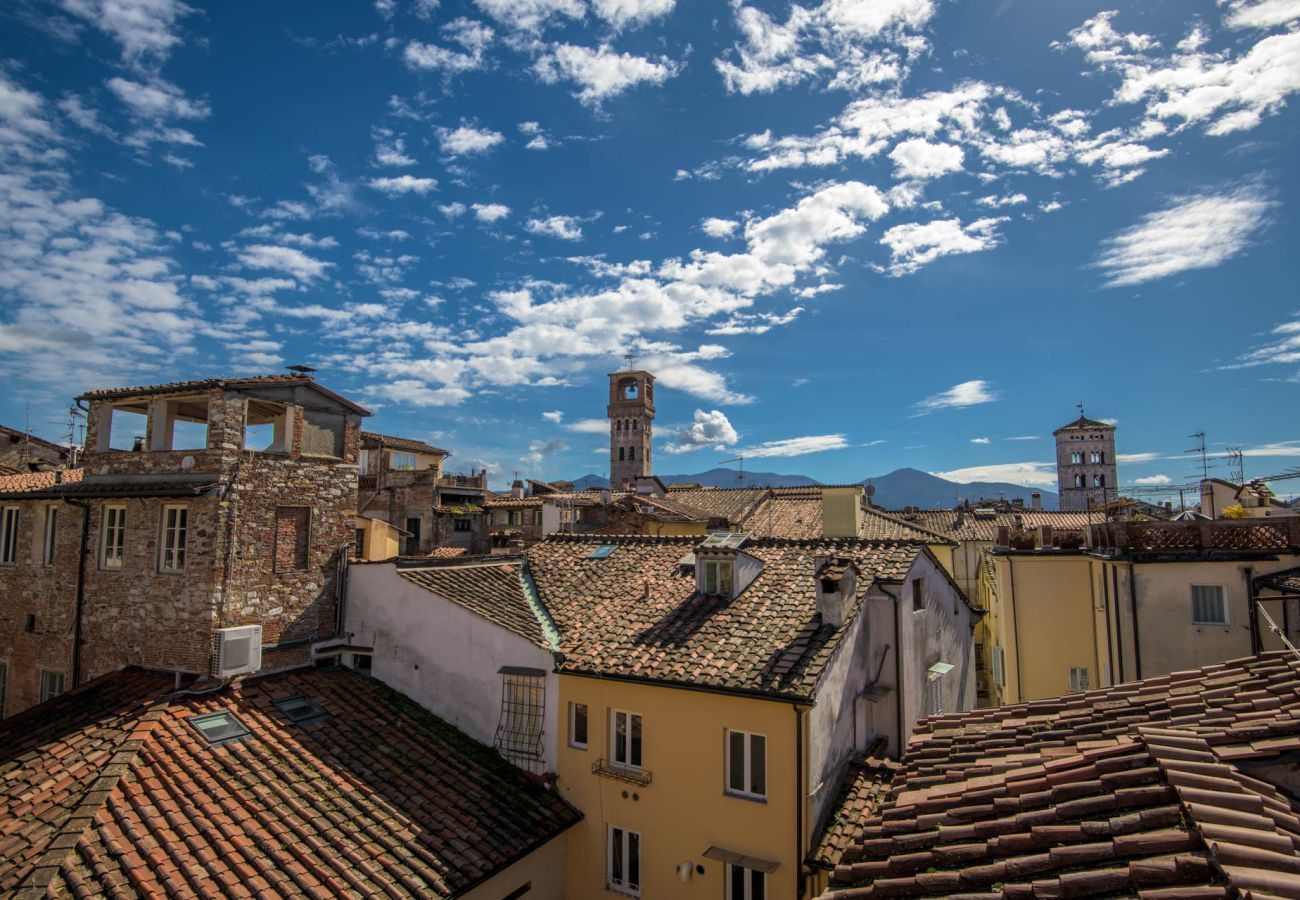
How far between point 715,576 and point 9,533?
1953 centimetres

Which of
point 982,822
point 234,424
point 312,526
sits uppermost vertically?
point 234,424

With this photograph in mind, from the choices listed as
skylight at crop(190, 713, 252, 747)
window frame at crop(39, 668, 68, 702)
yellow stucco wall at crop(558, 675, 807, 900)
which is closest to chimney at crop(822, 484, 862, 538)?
yellow stucco wall at crop(558, 675, 807, 900)

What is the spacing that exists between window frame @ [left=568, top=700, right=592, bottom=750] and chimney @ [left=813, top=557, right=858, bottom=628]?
539cm

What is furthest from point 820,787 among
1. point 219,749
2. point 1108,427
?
point 1108,427

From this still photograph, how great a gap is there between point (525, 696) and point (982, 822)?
11.3 meters

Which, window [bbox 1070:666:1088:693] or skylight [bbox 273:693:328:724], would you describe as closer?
skylight [bbox 273:693:328:724]

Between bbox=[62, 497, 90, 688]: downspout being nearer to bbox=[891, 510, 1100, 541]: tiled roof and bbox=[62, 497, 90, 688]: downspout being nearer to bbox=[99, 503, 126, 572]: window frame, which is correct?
bbox=[99, 503, 126, 572]: window frame

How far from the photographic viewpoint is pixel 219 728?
12.8 meters

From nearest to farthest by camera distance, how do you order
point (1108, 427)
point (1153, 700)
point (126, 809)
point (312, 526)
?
point (1153, 700), point (126, 809), point (312, 526), point (1108, 427)

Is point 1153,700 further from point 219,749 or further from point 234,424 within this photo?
point 234,424

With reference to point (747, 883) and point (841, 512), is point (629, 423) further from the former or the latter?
point (747, 883)

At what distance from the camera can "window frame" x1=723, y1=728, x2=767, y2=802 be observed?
11.7 meters

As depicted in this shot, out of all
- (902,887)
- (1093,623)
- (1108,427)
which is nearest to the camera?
(902,887)

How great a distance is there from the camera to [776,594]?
14.6m
